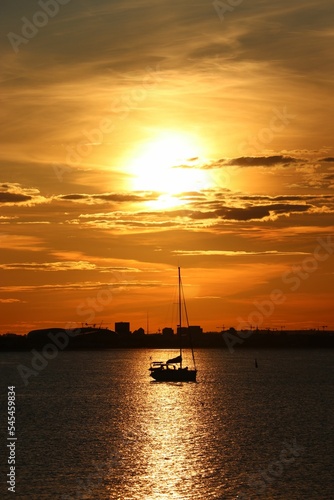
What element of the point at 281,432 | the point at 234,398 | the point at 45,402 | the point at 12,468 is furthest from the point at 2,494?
the point at 234,398

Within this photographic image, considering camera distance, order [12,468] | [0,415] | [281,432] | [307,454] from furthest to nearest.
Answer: [0,415] < [281,432] < [307,454] < [12,468]

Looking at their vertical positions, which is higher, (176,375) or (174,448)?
(176,375)

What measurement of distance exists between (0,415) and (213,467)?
5389 centimetres

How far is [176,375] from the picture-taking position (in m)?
184

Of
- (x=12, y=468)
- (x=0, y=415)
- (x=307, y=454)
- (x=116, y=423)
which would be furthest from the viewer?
(x=0, y=415)

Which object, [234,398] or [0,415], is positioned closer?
[0,415]

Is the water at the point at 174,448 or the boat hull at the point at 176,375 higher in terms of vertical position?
the boat hull at the point at 176,375

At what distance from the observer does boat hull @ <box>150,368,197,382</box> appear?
182 m

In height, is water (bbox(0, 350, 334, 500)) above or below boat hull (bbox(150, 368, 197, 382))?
below

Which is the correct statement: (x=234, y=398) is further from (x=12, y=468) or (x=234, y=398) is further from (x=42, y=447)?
(x=12, y=468)

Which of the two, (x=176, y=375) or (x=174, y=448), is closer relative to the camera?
(x=174, y=448)

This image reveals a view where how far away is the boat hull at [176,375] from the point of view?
182m

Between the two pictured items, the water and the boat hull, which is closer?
the water

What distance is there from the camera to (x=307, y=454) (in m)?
83.2
